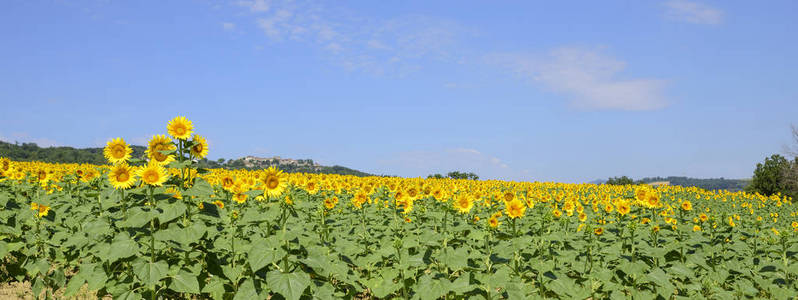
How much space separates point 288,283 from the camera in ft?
14.3

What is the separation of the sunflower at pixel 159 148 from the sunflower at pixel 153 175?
28 cm

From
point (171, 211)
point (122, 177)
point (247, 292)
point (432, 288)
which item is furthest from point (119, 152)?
point (432, 288)

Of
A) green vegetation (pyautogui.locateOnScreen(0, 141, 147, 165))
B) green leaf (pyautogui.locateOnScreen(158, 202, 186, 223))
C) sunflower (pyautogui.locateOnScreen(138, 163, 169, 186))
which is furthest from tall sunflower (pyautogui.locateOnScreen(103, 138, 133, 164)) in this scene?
green vegetation (pyautogui.locateOnScreen(0, 141, 147, 165))

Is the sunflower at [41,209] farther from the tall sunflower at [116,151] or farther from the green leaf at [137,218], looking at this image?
the green leaf at [137,218]

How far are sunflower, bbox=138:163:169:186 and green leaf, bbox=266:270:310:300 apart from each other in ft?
4.81

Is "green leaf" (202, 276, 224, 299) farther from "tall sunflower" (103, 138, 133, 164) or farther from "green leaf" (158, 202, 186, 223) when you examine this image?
"tall sunflower" (103, 138, 133, 164)

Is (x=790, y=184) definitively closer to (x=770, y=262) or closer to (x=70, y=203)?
(x=770, y=262)

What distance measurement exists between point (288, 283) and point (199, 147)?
1.93 m

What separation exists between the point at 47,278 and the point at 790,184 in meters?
56.1

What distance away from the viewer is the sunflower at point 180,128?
5102 millimetres

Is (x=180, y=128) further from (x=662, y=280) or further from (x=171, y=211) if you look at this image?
(x=662, y=280)

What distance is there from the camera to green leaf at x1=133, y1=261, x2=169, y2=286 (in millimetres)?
4496

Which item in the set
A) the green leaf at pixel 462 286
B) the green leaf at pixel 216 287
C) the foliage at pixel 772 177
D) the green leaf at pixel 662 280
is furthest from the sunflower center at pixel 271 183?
the foliage at pixel 772 177

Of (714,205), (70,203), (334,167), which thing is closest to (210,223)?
(70,203)
